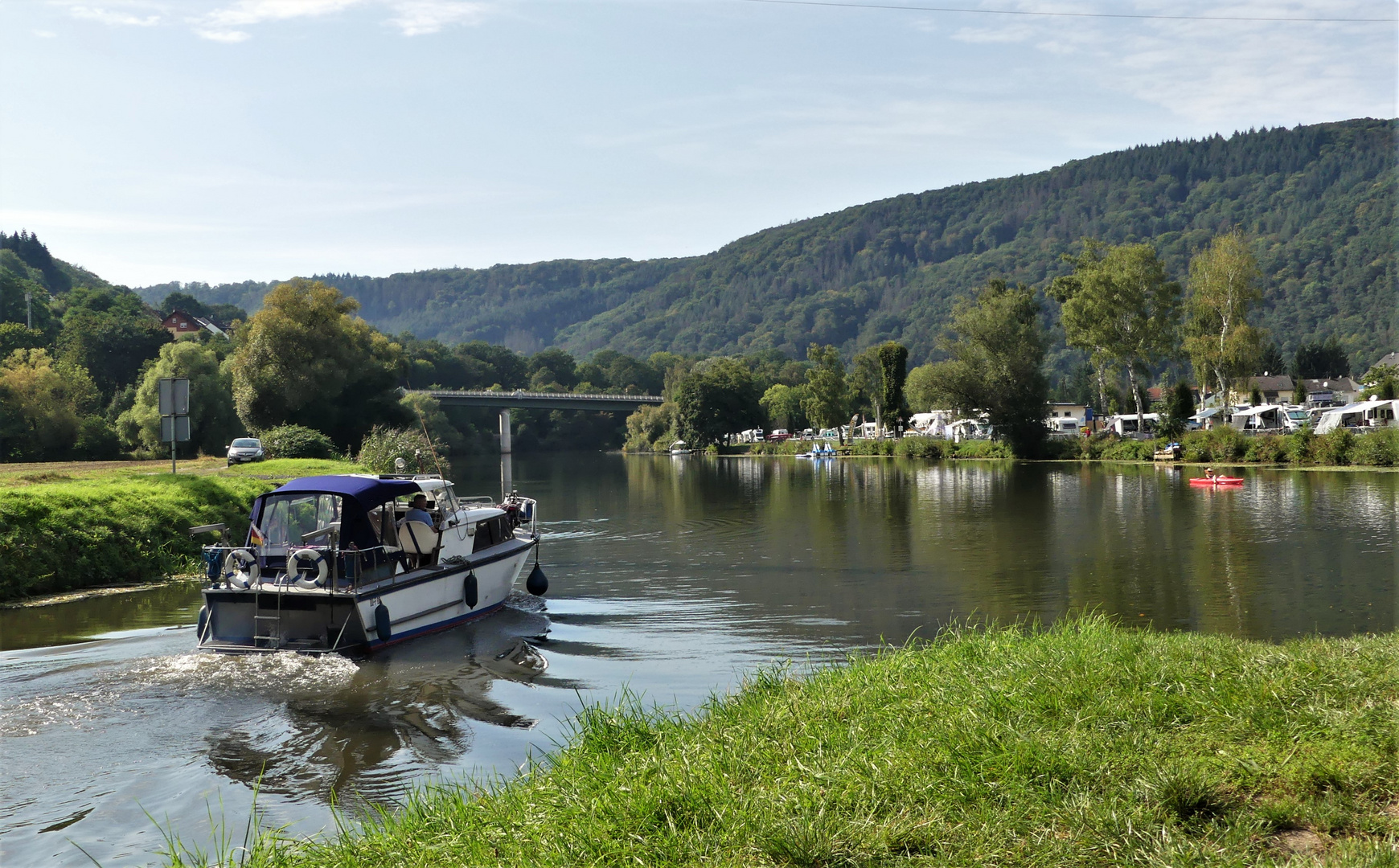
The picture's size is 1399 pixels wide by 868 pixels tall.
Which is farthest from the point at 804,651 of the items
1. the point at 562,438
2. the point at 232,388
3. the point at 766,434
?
the point at 562,438

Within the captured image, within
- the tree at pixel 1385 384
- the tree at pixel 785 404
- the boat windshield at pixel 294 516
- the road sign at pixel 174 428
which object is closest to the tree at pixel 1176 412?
the tree at pixel 1385 384

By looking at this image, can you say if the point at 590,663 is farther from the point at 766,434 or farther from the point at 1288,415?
the point at 766,434

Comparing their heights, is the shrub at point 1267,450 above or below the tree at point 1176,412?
below

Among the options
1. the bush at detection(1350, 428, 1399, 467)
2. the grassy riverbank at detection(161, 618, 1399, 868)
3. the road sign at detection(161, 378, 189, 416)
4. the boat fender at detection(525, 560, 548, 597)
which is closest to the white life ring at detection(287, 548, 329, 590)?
the boat fender at detection(525, 560, 548, 597)

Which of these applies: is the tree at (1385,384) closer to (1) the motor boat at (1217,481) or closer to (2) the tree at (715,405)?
(1) the motor boat at (1217,481)

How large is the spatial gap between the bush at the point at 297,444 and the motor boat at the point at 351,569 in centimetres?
3196

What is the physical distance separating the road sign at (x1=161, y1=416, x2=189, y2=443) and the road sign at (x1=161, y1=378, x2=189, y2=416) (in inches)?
8.3

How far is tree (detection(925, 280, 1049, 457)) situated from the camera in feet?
243

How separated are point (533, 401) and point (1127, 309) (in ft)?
266

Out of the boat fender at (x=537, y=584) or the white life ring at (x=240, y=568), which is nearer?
the white life ring at (x=240, y=568)

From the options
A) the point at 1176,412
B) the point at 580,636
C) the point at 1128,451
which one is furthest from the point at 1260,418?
the point at 580,636

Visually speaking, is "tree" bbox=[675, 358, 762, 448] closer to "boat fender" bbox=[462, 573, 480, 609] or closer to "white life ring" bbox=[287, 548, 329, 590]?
"boat fender" bbox=[462, 573, 480, 609]

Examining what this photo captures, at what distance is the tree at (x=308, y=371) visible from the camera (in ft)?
187

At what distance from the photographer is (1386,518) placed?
2889cm
